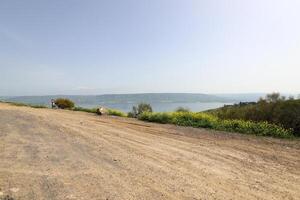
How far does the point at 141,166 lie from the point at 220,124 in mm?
7785

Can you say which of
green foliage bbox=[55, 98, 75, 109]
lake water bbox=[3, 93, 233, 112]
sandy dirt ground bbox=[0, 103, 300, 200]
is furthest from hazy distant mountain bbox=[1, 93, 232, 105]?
sandy dirt ground bbox=[0, 103, 300, 200]

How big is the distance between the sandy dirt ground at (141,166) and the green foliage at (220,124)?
1.14 meters

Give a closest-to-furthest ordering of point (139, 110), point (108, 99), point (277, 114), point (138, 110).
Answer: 1. point (277, 114)
2. point (139, 110)
3. point (138, 110)
4. point (108, 99)

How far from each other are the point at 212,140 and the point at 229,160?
114 inches

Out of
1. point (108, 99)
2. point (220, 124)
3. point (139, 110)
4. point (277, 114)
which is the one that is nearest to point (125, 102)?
point (108, 99)

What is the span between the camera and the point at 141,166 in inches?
274

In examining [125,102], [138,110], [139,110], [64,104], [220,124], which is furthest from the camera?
[125,102]

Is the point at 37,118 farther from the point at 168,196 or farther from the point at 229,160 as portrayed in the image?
the point at 168,196

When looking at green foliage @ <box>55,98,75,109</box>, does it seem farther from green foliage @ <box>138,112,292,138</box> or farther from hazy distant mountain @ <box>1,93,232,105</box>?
green foliage @ <box>138,112,292,138</box>

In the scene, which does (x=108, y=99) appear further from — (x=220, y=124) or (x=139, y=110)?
(x=220, y=124)

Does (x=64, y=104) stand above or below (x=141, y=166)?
above

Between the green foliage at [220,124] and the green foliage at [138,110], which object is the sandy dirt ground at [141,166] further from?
the green foliage at [138,110]

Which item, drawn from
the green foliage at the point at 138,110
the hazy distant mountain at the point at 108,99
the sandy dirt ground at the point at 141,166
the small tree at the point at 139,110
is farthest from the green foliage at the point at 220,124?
the hazy distant mountain at the point at 108,99

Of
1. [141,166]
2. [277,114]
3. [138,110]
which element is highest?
[277,114]
